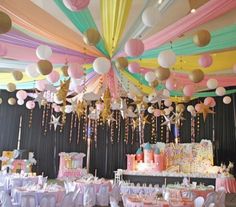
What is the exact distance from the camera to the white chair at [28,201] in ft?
18.7

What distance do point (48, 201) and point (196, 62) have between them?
13.6 ft

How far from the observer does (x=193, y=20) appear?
444cm

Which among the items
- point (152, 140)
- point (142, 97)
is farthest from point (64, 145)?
point (142, 97)

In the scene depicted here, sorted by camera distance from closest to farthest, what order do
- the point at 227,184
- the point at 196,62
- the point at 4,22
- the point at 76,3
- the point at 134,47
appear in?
the point at 4,22, the point at 76,3, the point at 134,47, the point at 196,62, the point at 227,184

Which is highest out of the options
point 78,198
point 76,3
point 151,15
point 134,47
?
point 151,15

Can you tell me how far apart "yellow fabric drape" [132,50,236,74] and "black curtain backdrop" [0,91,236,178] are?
6.61 m

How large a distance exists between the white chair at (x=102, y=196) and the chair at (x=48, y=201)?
6.81ft

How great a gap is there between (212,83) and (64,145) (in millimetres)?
9412

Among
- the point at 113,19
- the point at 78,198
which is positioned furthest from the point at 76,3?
the point at 78,198

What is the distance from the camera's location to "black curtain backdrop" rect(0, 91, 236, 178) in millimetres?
12555

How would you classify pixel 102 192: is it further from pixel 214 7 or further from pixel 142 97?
pixel 214 7

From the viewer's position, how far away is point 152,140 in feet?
46.0

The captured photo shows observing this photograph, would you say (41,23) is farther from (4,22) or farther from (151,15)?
(151,15)

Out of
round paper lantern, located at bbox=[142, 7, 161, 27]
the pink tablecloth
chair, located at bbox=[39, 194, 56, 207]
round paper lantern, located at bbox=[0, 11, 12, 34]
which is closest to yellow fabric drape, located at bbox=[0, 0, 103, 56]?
round paper lantern, located at bbox=[0, 11, 12, 34]
